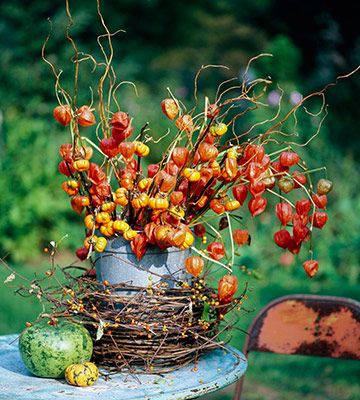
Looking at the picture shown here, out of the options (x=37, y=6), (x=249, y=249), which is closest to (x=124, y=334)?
(x=249, y=249)

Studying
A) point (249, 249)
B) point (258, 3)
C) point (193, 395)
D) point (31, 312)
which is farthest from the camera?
point (258, 3)

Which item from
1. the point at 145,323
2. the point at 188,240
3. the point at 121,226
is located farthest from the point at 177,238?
the point at 145,323

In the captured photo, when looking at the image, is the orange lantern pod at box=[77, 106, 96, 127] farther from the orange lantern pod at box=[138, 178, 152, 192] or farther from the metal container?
the metal container

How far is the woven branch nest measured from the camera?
2041 mm

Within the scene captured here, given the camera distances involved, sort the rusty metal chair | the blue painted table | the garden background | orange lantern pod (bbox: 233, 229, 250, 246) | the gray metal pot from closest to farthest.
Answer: the blue painted table → the gray metal pot → orange lantern pod (bbox: 233, 229, 250, 246) → the rusty metal chair → the garden background

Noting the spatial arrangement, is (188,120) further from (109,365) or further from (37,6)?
(37,6)

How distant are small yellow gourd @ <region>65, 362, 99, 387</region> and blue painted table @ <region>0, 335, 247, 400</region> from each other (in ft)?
0.05

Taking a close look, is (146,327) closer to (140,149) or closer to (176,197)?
(176,197)

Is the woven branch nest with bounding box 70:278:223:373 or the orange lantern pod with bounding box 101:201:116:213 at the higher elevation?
the orange lantern pod with bounding box 101:201:116:213

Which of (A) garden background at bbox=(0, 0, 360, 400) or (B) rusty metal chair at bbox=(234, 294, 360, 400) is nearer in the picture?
(B) rusty metal chair at bbox=(234, 294, 360, 400)

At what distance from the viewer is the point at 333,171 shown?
22.4 ft

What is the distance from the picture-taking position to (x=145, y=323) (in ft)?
6.67

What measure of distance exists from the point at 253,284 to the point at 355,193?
164 cm

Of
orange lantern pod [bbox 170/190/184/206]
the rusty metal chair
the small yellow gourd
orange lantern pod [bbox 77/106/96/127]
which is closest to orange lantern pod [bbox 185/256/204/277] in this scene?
orange lantern pod [bbox 170/190/184/206]
